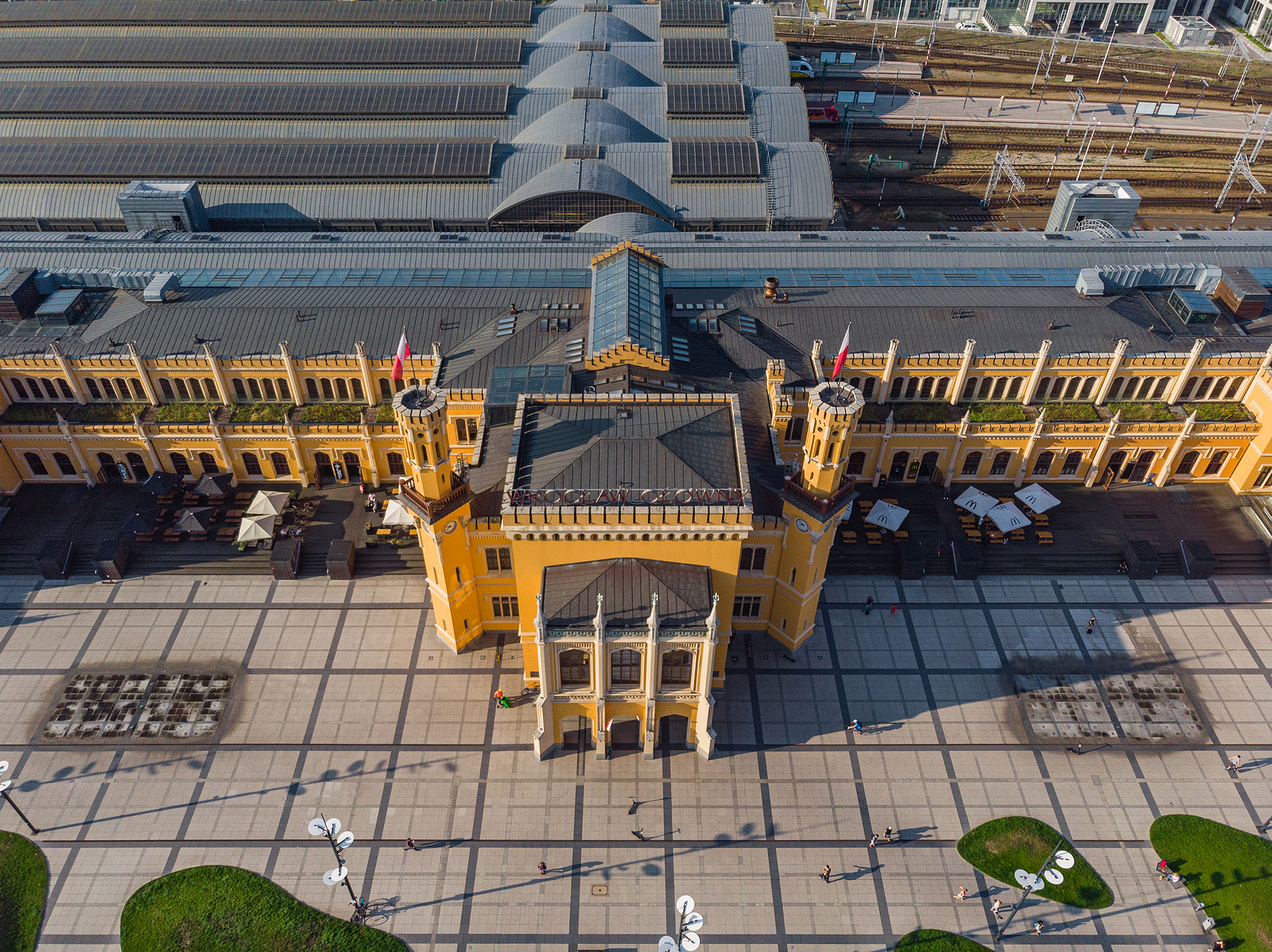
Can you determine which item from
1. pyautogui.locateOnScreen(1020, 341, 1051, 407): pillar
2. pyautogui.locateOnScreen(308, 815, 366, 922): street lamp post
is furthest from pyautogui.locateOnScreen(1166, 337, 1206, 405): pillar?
pyautogui.locateOnScreen(308, 815, 366, 922): street lamp post

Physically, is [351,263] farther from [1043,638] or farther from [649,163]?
[1043,638]

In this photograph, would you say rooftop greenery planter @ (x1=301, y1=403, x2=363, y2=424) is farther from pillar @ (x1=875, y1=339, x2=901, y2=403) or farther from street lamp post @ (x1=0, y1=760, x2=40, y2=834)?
pillar @ (x1=875, y1=339, x2=901, y2=403)

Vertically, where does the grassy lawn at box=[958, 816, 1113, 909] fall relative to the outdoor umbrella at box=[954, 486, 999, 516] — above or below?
below

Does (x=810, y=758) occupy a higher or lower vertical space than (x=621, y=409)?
lower

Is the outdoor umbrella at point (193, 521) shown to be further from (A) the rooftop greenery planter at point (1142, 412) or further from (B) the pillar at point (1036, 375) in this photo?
(A) the rooftop greenery planter at point (1142, 412)

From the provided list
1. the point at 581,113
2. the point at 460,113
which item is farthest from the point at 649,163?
the point at 460,113
